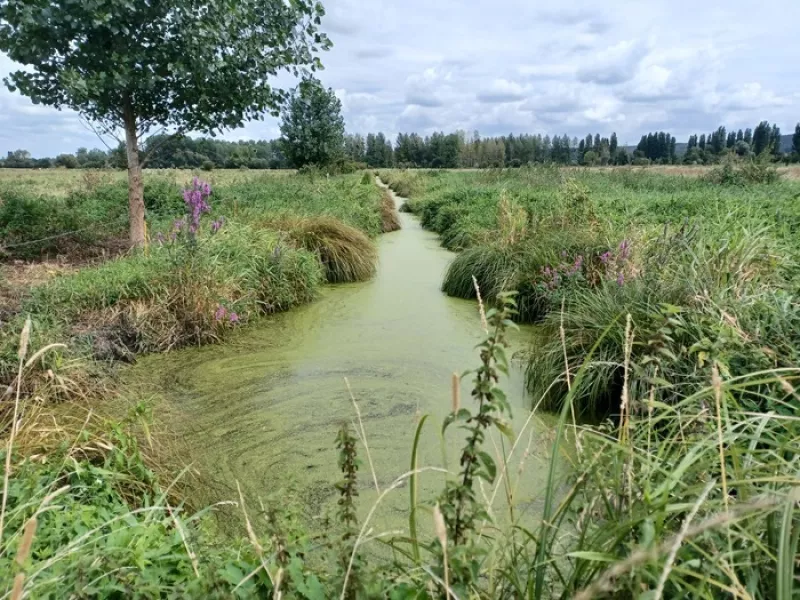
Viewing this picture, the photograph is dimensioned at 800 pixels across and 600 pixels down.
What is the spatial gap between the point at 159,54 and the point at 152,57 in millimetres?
100

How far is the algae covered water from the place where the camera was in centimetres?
A: 269

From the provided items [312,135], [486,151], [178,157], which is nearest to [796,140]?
[486,151]

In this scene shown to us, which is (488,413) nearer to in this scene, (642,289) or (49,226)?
(642,289)

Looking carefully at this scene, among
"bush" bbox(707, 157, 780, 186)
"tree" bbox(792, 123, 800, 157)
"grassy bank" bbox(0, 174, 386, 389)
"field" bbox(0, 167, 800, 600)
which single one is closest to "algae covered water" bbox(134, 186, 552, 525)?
"field" bbox(0, 167, 800, 600)

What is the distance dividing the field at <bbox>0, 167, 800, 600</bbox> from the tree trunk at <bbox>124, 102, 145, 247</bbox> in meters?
0.66

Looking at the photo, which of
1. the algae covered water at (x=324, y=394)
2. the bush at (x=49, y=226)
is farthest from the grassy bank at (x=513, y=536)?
the bush at (x=49, y=226)

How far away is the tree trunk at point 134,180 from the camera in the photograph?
252 inches

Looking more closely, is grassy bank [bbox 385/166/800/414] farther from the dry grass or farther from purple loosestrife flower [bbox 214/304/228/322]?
purple loosestrife flower [bbox 214/304/228/322]

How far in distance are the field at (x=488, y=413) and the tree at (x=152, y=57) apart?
1500 millimetres

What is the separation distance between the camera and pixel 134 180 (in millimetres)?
6480

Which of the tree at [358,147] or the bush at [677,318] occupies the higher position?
the tree at [358,147]

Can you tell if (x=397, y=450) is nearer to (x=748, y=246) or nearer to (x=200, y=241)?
(x=748, y=246)

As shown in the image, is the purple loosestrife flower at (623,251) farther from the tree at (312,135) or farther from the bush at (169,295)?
the tree at (312,135)

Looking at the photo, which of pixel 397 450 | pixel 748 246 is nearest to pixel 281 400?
pixel 397 450
